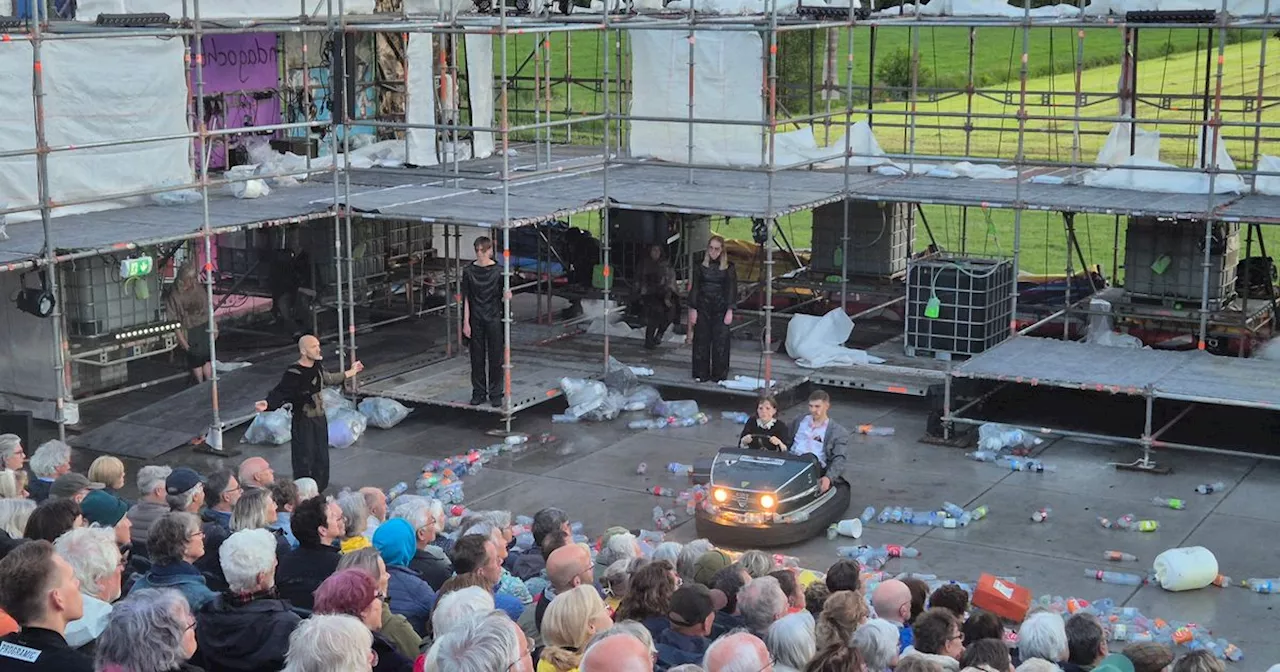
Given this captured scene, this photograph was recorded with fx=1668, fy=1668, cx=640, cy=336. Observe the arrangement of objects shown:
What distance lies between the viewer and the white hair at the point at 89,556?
816 centimetres

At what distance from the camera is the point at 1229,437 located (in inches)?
651

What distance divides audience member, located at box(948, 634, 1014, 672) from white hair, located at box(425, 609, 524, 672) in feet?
7.28

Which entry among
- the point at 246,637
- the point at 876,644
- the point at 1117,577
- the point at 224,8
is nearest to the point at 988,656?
the point at 876,644

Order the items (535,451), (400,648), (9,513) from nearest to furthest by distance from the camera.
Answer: (400,648), (9,513), (535,451)

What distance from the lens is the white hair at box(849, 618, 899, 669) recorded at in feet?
25.8

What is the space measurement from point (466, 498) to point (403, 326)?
7578 mm

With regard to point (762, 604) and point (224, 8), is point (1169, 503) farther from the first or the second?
point (224, 8)

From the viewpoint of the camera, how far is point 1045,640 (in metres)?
8.21

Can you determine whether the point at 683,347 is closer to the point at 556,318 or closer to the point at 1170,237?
the point at 556,318

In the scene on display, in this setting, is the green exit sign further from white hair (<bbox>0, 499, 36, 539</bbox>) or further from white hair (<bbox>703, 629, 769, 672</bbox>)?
white hair (<bbox>703, 629, 769, 672</bbox>)

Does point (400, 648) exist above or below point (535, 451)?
above

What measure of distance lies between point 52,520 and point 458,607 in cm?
272

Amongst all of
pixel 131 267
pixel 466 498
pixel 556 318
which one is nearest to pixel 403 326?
pixel 556 318

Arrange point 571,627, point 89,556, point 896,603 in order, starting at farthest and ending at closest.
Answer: point 896,603
point 89,556
point 571,627
